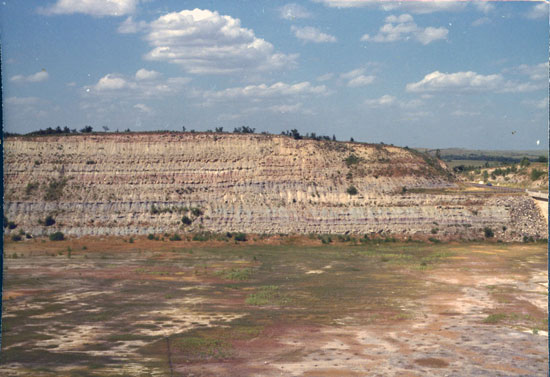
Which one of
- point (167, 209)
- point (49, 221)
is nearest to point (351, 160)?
point (167, 209)

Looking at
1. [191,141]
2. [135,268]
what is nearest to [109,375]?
[135,268]

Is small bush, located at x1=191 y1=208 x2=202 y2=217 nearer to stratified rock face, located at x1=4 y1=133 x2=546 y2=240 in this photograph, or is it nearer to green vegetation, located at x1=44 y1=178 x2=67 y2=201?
stratified rock face, located at x1=4 y1=133 x2=546 y2=240

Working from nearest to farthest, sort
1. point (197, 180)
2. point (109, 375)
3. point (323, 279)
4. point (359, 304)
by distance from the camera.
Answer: point (109, 375), point (359, 304), point (323, 279), point (197, 180)

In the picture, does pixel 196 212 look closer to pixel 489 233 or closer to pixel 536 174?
pixel 489 233

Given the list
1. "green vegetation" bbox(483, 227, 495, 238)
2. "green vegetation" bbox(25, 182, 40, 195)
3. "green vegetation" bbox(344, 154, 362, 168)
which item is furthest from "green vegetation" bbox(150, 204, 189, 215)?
"green vegetation" bbox(483, 227, 495, 238)

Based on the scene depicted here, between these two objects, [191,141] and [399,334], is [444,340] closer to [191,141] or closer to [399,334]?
[399,334]

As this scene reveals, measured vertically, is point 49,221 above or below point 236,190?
below
